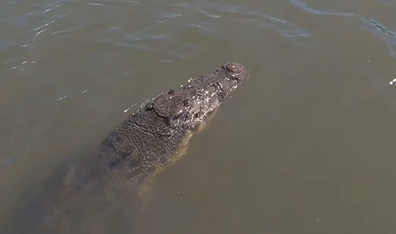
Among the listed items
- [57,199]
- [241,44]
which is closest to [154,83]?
[241,44]

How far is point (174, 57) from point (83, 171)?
10.2ft

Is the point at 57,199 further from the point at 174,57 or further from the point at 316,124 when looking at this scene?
the point at 316,124

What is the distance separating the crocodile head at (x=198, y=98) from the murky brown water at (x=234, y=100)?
0.27 metres

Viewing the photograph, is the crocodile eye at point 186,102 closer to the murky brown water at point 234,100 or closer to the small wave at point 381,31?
the murky brown water at point 234,100

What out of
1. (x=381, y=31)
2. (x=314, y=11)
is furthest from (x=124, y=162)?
(x=381, y=31)

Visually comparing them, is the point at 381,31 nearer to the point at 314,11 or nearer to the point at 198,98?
the point at 314,11

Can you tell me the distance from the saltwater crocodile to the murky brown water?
0.31 m

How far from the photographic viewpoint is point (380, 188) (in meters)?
6.21

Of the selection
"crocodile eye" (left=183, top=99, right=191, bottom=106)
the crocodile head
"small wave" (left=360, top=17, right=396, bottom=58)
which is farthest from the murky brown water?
→ "crocodile eye" (left=183, top=99, right=191, bottom=106)

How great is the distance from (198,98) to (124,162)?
63.7 inches

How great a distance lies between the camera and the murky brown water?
6188 millimetres

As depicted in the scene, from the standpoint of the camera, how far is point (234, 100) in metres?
7.70

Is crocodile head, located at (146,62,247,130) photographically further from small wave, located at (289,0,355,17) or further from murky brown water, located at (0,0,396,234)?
small wave, located at (289,0,355,17)

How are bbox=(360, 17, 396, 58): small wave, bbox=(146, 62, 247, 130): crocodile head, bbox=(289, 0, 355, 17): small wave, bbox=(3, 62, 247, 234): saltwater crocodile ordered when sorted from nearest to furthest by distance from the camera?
bbox=(3, 62, 247, 234): saltwater crocodile < bbox=(146, 62, 247, 130): crocodile head < bbox=(360, 17, 396, 58): small wave < bbox=(289, 0, 355, 17): small wave
